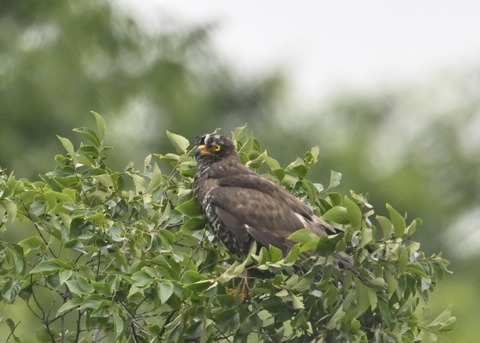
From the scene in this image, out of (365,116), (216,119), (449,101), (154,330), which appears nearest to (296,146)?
(216,119)

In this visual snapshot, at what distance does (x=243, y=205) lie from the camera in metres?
6.73

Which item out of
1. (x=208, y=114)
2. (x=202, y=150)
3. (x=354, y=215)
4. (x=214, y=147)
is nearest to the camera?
(x=354, y=215)

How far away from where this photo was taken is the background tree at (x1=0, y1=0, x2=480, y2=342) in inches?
750

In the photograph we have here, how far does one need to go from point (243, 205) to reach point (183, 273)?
1.21 meters

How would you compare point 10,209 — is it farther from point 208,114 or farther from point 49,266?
point 208,114

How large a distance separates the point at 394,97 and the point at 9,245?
22.4 m

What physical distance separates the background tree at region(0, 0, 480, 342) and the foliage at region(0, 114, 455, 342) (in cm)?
1110

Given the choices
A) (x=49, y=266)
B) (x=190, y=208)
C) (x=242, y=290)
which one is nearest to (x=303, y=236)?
(x=242, y=290)

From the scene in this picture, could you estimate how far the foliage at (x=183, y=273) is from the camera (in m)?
5.33

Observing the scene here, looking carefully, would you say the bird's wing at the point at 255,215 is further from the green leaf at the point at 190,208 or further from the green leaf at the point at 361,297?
the green leaf at the point at 361,297

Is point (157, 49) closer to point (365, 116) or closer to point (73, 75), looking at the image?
point (73, 75)

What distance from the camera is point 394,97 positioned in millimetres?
27609

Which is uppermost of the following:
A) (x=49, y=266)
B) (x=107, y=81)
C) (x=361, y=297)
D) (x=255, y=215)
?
(x=107, y=81)

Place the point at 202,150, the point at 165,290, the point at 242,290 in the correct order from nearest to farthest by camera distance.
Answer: the point at 165,290 → the point at 242,290 → the point at 202,150
